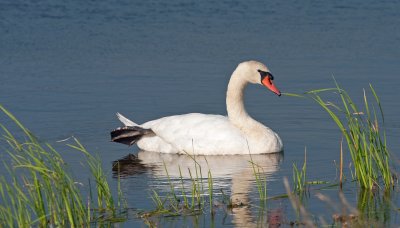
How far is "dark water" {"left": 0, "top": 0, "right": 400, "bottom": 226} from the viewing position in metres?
10.3

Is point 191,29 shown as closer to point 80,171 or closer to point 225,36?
point 225,36

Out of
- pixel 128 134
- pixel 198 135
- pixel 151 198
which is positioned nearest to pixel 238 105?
pixel 198 135

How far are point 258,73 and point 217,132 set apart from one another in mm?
757

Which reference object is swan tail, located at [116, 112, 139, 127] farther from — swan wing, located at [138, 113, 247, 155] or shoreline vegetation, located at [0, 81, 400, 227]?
shoreline vegetation, located at [0, 81, 400, 227]

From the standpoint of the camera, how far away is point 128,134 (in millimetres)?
10883

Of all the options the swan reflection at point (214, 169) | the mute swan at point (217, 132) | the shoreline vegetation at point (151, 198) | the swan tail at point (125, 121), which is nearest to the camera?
the shoreline vegetation at point (151, 198)

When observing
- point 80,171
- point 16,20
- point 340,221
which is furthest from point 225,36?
point 340,221

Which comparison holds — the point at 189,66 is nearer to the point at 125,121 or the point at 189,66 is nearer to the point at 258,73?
the point at 125,121

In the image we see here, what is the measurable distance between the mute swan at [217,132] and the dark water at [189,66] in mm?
224

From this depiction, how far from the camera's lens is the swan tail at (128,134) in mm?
10805

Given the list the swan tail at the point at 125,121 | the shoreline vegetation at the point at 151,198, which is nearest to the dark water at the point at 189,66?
the shoreline vegetation at the point at 151,198

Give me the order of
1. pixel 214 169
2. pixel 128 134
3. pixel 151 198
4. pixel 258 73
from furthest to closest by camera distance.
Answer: pixel 128 134
pixel 258 73
pixel 214 169
pixel 151 198

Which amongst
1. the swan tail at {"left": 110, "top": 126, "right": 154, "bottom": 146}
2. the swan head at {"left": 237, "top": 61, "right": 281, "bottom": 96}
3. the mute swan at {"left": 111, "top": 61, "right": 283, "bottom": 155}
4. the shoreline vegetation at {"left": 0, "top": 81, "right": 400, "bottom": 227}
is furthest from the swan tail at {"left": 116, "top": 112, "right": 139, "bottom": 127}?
the shoreline vegetation at {"left": 0, "top": 81, "right": 400, "bottom": 227}

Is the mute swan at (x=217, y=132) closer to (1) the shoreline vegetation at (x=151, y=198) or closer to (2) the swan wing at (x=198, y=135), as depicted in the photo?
(2) the swan wing at (x=198, y=135)
